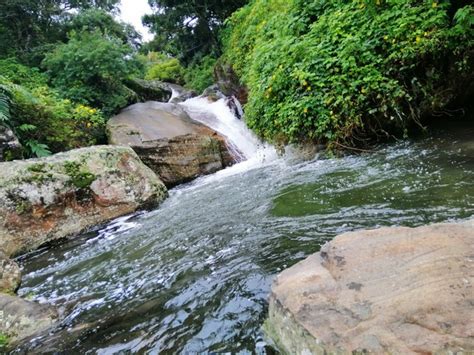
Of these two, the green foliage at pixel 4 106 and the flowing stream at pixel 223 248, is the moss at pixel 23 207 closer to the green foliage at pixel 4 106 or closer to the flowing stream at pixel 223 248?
the flowing stream at pixel 223 248

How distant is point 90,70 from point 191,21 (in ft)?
26.9

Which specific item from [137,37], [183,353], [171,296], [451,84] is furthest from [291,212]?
[137,37]

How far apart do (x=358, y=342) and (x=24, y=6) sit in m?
16.0

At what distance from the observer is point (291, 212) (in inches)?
168

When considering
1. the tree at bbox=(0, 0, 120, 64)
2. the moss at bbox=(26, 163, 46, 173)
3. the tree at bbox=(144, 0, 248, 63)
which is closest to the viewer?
the moss at bbox=(26, 163, 46, 173)

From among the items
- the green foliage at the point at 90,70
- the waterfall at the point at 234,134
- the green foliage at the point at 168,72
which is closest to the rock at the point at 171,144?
the waterfall at the point at 234,134

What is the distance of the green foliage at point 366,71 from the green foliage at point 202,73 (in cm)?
1115

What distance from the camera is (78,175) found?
6.42 metres

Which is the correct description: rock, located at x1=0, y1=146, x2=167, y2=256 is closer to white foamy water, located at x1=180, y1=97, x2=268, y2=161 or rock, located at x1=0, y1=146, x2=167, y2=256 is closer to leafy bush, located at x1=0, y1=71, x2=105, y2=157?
leafy bush, located at x1=0, y1=71, x2=105, y2=157

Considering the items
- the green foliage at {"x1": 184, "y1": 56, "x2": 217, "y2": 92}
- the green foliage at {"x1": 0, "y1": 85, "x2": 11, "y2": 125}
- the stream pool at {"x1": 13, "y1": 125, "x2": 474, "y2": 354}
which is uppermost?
the green foliage at {"x1": 184, "y1": 56, "x2": 217, "y2": 92}

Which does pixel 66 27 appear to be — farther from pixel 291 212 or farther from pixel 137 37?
pixel 291 212

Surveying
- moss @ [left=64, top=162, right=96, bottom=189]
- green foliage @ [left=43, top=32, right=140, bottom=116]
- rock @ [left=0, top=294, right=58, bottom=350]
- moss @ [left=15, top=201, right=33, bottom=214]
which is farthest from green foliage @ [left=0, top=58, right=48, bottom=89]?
rock @ [left=0, top=294, right=58, bottom=350]

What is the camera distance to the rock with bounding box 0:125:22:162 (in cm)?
723

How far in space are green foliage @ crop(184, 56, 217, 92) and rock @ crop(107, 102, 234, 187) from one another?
7796 millimetres
